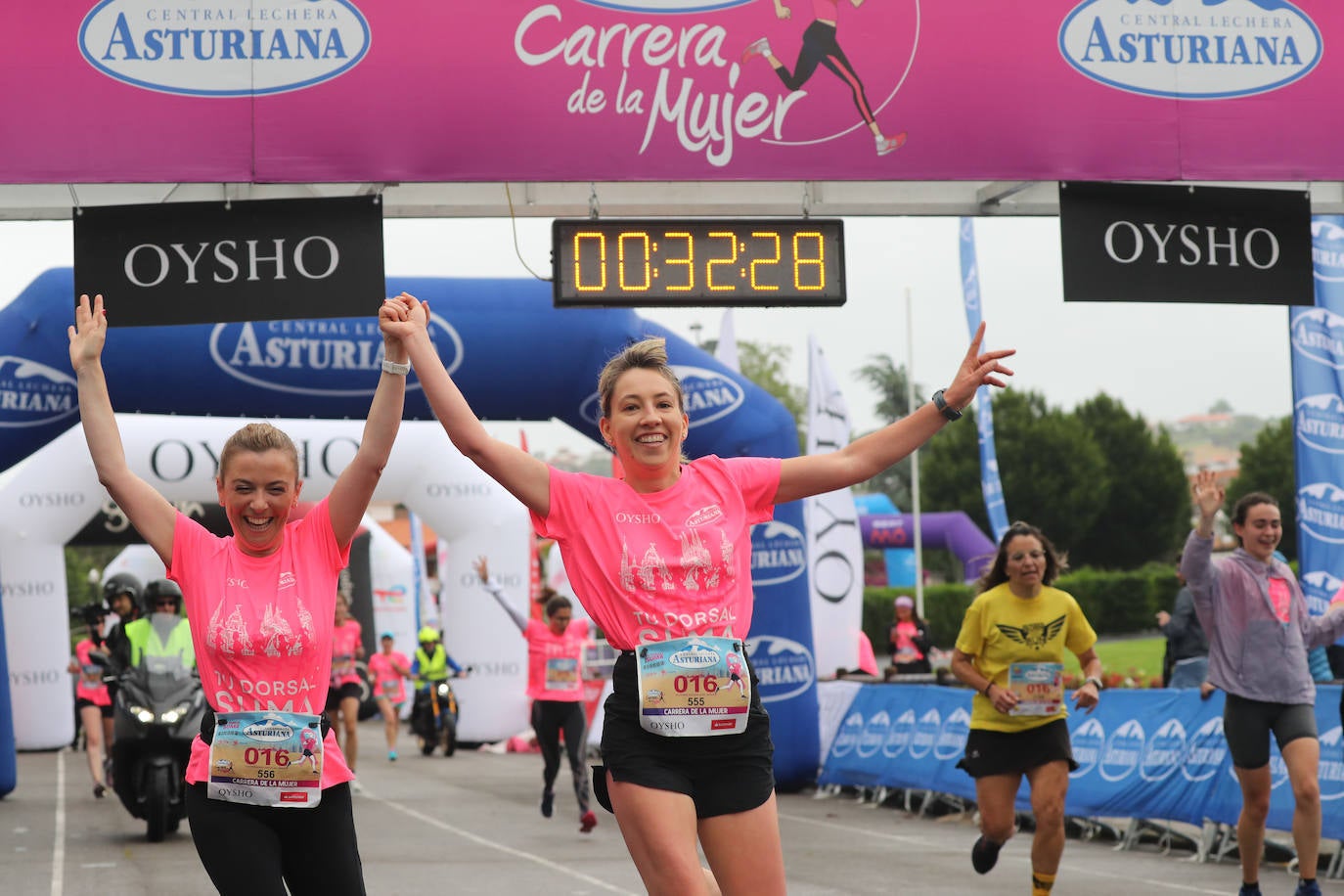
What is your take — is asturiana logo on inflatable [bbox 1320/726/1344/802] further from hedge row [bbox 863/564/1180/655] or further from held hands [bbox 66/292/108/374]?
hedge row [bbox 863/564/1180/655]

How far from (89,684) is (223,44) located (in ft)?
42.8

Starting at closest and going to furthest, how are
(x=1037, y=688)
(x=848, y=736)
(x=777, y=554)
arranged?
1. (x=1037, y=688)
2. (x=777, y=554)
3. (x=848, y=736)

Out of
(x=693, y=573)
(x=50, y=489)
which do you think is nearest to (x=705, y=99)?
(x=693, y=573)

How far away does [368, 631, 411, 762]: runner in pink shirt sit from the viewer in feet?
73.9

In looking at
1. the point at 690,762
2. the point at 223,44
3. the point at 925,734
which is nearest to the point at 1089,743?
the point at 925,734

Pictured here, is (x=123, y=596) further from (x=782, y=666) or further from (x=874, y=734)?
(x=874, y=734)

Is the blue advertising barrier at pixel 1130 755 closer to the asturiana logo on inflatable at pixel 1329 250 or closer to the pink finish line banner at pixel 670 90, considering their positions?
the pink finish line banner at pixel 670 90

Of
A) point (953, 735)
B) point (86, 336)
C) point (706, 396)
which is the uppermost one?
point (706, 396)

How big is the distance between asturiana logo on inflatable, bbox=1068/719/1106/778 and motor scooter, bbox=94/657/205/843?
6316 mm

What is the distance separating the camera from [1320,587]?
44.5 feet

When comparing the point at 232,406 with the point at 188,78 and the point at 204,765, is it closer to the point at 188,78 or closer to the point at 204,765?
the point at 188,78

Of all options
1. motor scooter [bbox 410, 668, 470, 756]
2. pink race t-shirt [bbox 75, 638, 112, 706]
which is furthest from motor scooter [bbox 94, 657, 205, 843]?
motor scooter [bbox 410, 668, 470, 756]

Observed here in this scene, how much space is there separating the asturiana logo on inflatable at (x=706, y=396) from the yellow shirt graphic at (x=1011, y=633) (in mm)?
5677

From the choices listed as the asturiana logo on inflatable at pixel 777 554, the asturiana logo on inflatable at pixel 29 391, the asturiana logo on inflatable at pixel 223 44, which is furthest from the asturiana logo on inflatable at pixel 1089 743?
the asturiana logo on inflatable at pixel 29 391
